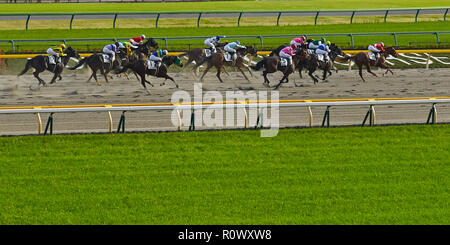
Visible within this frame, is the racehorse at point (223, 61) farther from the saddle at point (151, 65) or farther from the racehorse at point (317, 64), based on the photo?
the saddle at point (151, 65)

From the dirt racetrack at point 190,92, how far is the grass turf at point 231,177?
3.89 ft

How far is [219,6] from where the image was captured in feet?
163

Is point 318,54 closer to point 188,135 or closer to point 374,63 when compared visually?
point 374,63

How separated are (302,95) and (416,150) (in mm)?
8907

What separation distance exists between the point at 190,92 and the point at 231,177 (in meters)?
11.1

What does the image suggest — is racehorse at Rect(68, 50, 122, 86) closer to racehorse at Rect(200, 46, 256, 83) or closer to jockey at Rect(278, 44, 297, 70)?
racehorse at Rect(200, 46, 256, 83)

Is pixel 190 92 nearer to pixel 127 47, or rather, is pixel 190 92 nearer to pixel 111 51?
pixel 127 47

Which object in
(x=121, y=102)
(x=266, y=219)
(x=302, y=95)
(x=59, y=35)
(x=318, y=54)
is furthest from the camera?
(x=59, y=35)

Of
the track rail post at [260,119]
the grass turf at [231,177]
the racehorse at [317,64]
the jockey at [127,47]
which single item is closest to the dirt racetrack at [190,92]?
the track rail post at [260,119]

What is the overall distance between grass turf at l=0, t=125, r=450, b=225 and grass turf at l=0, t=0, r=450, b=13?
29.4 m

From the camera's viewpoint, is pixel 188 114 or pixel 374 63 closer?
pixel 188 114

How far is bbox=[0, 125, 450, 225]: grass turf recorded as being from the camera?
1220cm

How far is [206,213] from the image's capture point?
40.1ft
